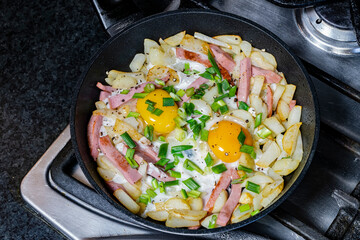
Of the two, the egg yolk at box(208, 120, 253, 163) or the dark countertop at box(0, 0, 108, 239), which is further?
the dark countertop at box(0, 0, 108, 239)

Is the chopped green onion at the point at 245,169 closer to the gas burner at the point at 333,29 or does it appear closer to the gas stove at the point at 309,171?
the gas stove at the point at 309,171

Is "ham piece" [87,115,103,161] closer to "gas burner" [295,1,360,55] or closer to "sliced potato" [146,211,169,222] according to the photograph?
"sliced potato" [146,211,169,222]

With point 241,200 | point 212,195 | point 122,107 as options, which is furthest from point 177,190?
point 122,107

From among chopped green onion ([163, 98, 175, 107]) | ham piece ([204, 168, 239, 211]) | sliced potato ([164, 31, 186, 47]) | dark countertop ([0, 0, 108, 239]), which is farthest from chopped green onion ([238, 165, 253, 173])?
dark countertop ([0, 0, 108, 239])

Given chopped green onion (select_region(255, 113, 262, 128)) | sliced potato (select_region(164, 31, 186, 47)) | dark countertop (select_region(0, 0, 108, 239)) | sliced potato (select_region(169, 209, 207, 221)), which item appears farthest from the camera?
dark countertop (select_region(0, 0, 108, 239))

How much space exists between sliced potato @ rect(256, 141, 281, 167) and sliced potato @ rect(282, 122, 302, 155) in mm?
36

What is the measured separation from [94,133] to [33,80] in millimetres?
623

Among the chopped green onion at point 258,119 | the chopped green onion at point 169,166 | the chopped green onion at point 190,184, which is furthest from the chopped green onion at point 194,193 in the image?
the chopped green onion at point 258,119

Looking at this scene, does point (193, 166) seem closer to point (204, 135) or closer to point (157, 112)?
point (204, 135)

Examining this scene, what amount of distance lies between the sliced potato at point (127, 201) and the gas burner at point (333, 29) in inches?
40.6

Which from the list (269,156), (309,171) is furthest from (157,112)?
(309,171)

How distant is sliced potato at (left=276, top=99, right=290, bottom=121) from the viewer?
61.6 inches

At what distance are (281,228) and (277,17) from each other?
0.92m

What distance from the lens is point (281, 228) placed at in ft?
5.11
